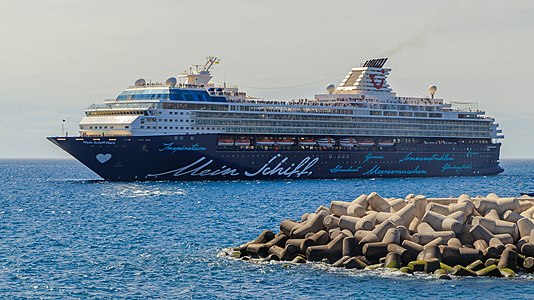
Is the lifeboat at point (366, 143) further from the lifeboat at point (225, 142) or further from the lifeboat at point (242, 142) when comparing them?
the lifeboat at point (225, 142)

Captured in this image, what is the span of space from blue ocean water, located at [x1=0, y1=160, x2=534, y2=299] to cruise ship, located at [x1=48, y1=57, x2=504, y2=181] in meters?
9.01

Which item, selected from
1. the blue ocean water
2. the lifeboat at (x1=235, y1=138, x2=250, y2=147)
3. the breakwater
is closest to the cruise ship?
the lifeboat at (x1=235, y1=138, x2=250, y2=147)

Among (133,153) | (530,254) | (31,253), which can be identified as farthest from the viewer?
(133,153)

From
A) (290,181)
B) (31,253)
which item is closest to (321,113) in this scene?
(290,181)

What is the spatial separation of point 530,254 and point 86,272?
14.3 m

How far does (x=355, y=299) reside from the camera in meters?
27.2

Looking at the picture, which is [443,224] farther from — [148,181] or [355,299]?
[148,181]

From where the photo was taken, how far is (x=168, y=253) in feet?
119

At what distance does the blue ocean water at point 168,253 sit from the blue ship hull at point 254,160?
7.74 m

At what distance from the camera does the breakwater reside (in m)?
30.1

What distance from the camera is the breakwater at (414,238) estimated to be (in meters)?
30.1

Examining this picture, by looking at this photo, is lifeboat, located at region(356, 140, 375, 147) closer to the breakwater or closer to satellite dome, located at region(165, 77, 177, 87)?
satellite dome, located at region(165, 77, 177, 87)

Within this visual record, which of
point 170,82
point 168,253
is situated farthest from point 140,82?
point 168,253

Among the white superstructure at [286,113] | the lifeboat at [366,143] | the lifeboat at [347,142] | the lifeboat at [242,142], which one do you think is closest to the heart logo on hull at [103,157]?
the white superstructure at [286,113]
